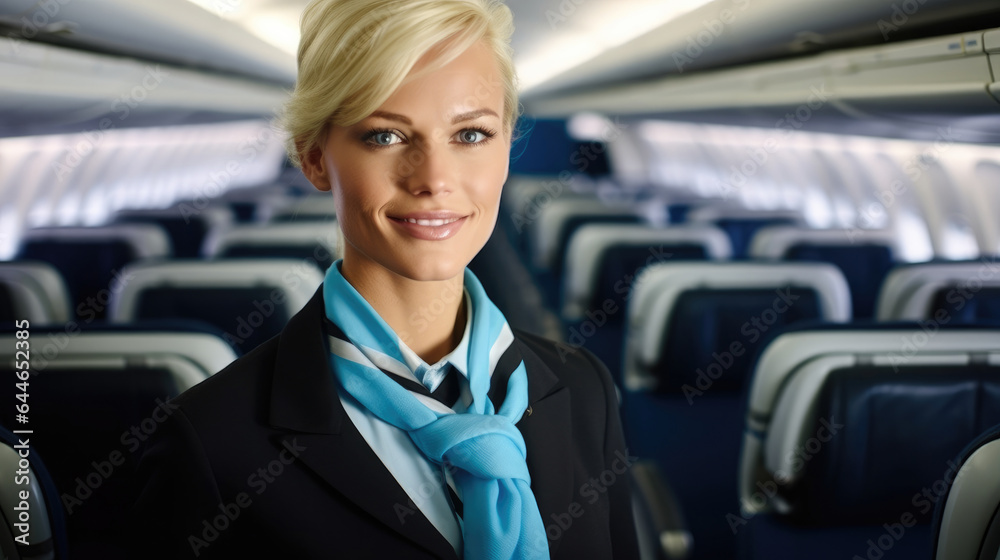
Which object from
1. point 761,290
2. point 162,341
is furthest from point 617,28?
point 162,341

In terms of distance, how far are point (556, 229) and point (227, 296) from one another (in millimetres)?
3176

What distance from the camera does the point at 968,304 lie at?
8.43ft

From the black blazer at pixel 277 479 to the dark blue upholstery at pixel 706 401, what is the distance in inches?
76.1

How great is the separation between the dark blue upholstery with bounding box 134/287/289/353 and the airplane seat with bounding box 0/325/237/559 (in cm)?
67

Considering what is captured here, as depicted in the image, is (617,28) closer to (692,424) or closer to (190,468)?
(692,424)

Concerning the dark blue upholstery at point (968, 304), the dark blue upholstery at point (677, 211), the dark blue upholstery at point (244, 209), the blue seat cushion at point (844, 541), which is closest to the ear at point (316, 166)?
the blue seat cushion at point (844, 541)

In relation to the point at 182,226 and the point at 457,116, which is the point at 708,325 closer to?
the point at 457,116

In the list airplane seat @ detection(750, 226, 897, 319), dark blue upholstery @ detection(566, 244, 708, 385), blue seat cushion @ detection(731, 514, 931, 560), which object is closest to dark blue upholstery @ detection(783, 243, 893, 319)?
airplane seat @ detection(750, 226, 897, 319)

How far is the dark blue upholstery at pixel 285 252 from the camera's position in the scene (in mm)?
3189

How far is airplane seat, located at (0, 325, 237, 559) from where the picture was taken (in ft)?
5.56

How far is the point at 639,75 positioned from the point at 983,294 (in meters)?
4.89

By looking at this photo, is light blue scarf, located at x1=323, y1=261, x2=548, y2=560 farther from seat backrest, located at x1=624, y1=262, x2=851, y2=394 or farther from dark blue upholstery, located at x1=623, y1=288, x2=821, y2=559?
seat backrest, located at x1=624, y1=262, x2=851, y2=394

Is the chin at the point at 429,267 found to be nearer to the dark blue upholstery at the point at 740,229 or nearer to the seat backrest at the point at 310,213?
the seat backrest at the point at 310,213

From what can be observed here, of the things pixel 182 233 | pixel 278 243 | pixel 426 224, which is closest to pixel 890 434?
pixel 426 224
